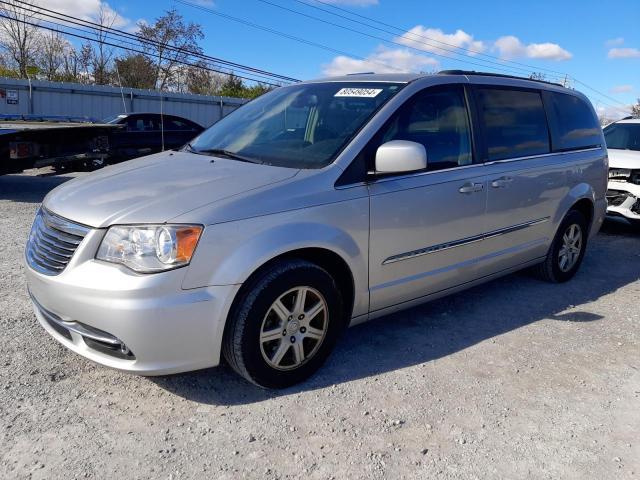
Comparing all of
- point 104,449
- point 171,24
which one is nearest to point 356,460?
point 104,449

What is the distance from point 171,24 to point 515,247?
3755 centimetres

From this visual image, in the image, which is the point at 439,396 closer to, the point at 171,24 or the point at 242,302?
the point at 242,302

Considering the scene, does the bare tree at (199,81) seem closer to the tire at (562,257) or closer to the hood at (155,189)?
the tire at (562,257)

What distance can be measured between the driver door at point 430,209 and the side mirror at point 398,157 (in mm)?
118

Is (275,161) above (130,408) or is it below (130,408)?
above

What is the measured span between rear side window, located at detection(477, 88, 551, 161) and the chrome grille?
2.90 meters

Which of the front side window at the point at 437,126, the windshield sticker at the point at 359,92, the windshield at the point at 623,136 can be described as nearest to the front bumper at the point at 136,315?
the front side window at the point at 437,126

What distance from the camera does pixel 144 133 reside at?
13.3 meters

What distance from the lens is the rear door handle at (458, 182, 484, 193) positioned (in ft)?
12.4

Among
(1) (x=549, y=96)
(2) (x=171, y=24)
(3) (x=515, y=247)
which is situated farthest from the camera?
(2) (x=171, y=24)

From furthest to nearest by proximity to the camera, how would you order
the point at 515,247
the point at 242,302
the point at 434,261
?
the point at 515,247
the point at 434,261
the point at 242,302

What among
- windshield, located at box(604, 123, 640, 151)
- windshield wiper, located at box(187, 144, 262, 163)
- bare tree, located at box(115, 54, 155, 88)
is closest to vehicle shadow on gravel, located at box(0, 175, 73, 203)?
windshield wiper, located at box(187, 144, 262, 163)

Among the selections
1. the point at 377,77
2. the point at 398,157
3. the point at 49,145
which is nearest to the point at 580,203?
the point at 377,77

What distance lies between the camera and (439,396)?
10.2 feet
